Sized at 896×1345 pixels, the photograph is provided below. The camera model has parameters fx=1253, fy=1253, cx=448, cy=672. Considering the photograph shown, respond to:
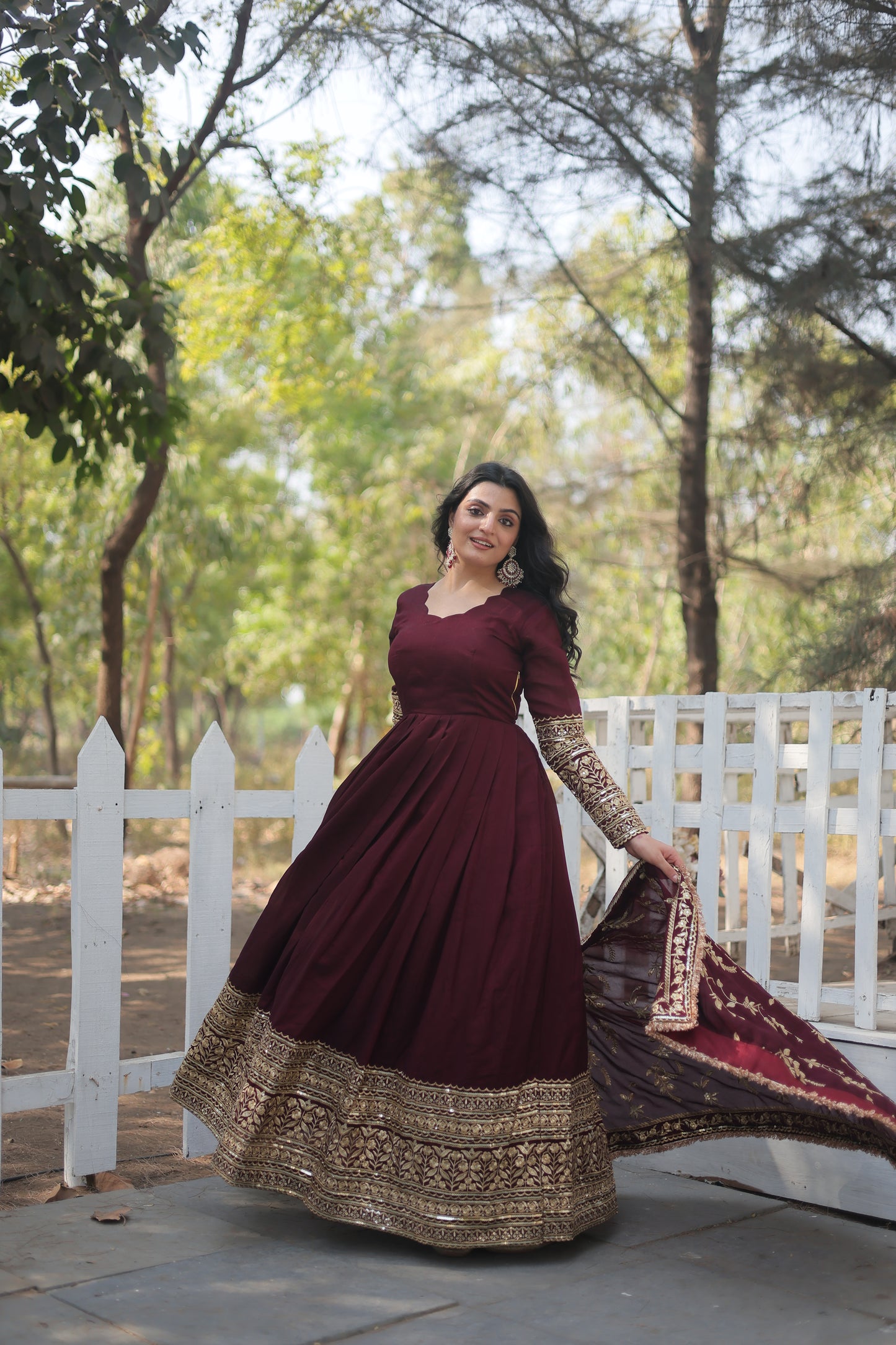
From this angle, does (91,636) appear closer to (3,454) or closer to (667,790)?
(3,454)

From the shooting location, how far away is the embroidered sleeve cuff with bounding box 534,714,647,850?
3.05 metres

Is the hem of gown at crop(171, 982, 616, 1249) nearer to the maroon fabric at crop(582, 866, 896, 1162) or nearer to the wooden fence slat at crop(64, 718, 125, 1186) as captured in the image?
the maroon fabric at crop(582, 866, 896, 1162)

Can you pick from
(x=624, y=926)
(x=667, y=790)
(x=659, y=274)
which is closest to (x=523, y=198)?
(x=659, y=274)

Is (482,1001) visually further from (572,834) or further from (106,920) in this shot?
(572,834)

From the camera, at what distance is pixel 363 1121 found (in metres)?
2.80

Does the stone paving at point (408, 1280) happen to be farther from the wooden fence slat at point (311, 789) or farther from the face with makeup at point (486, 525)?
the face with makeup at point (486, 525)

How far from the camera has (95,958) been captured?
325 cm

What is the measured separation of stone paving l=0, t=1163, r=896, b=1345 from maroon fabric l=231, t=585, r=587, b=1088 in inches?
16.8

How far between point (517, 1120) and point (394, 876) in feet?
1.98

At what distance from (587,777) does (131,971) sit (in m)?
4.34

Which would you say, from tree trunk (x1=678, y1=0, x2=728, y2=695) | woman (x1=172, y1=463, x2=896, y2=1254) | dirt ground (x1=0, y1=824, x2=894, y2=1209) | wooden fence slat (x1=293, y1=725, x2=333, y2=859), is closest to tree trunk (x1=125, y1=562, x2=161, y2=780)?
dirt ground (x1=0, y1=824, x2=894, y2=1209)

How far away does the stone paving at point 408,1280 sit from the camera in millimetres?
2383

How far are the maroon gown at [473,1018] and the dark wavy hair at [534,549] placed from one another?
0.10 meters

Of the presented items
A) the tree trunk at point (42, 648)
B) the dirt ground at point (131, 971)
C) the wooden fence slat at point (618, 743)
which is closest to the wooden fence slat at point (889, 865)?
the dirt ground at point (131, 971)
